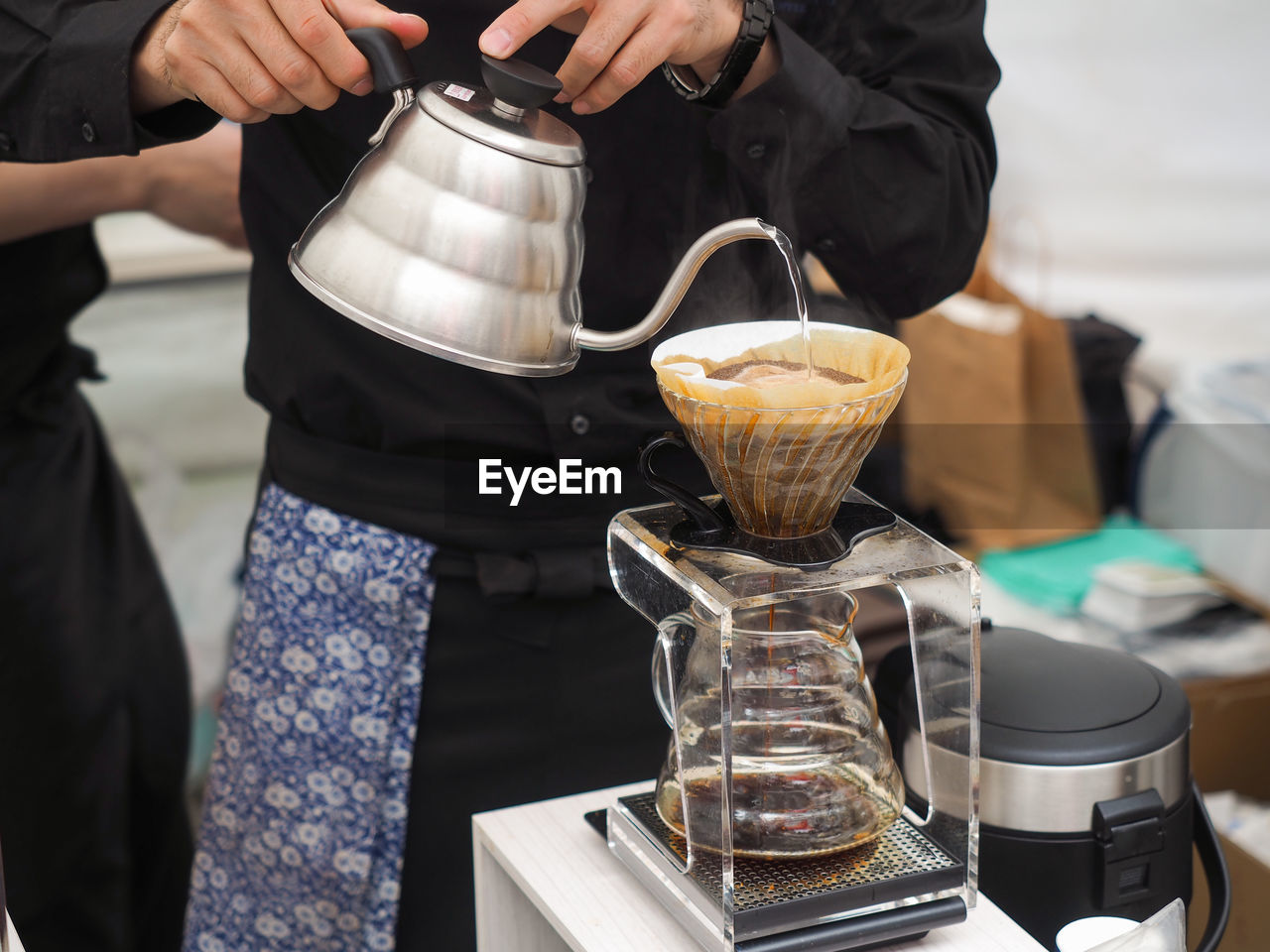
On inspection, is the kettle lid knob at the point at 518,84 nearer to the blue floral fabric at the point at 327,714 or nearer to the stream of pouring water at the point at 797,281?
the stream of pouring water at the point at 797,281

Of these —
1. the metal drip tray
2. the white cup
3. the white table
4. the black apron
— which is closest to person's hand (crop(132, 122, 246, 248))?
the black apron

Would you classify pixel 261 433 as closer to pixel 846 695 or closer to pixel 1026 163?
pixel 1026 163

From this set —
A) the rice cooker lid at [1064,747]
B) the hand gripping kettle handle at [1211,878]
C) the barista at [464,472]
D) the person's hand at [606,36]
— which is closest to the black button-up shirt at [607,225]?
the barista at [464,472]

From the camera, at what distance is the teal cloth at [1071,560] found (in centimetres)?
244

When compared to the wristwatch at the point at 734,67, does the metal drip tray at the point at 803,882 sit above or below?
below

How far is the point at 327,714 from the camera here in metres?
1.33

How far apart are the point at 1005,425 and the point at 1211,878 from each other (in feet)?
6.30

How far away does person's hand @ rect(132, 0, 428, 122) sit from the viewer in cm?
85

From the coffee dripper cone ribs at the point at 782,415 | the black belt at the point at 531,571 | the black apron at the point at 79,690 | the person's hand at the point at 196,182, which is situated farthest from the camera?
the black apron at the point at 79,690

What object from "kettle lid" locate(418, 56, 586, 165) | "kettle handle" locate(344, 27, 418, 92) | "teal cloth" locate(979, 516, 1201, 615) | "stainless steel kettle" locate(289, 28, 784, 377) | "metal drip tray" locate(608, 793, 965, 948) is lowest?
"teal cloth" locate(979, 516, 1201, 615)

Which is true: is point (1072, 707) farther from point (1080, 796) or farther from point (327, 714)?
point (327, 714)

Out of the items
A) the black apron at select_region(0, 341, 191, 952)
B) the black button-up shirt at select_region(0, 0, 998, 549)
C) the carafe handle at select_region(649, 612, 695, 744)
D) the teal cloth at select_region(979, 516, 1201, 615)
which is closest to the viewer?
the carafe handle at select_region(649, 612, 695, 744)

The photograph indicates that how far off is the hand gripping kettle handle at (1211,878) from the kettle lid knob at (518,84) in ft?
2.48

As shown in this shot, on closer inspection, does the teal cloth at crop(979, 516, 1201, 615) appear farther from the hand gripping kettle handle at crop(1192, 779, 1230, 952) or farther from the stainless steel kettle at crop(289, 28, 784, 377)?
the stainless steel kettle at crop(289, 28, 784, 377)
